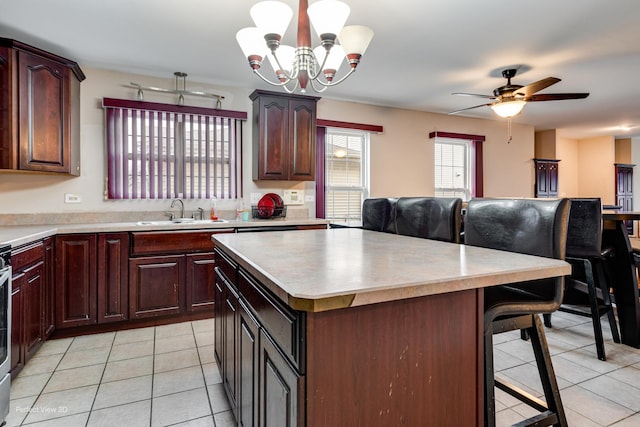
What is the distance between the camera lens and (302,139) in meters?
4.00

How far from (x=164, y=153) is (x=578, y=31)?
3848 mm

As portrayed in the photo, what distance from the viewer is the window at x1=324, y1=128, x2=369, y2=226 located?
475 cm

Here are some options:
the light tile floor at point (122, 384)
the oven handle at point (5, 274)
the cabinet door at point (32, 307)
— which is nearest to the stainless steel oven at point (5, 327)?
the oven handle at point (5, 274)

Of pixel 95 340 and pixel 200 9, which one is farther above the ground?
pixel 200 9

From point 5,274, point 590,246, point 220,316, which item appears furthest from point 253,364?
point 590,246

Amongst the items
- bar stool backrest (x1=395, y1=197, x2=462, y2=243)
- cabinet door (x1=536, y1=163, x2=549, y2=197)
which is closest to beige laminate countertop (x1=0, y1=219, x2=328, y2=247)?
bar stool backrest (x1=395, y1=197, x2=462, y2=243)

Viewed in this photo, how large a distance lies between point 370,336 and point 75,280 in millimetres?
2842

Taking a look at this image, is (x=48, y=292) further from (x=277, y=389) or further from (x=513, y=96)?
(x=513, y=96)

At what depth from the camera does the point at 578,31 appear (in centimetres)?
275

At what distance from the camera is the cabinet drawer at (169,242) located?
302 cm

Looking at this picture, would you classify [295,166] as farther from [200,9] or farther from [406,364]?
[406,364]

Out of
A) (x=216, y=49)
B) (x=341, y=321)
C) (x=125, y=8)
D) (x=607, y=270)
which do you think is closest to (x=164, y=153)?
(x=216, y=49)

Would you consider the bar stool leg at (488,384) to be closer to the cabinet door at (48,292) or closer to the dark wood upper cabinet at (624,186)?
the cabinet door at (48,292)

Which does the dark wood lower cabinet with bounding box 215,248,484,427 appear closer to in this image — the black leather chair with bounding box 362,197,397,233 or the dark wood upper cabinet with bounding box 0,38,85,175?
the black leather chair with bounding box 362,197,397,233
